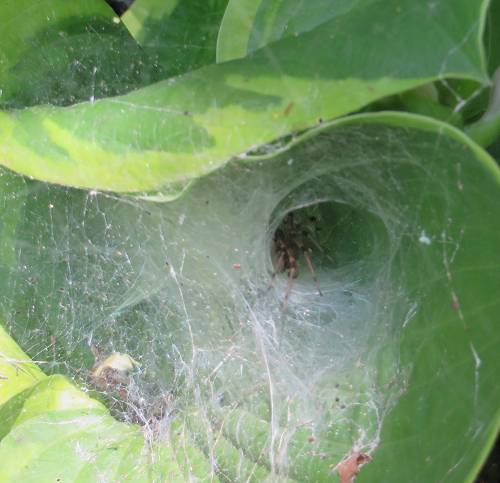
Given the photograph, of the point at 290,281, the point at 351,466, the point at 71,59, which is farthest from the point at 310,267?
the point at 71,59

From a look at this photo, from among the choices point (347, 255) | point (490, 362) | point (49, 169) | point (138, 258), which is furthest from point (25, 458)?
point (490, 362)

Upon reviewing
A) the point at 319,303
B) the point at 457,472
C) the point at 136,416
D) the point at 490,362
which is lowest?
the point at 136,416

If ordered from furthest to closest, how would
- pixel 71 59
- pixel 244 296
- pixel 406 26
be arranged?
pixel 71 59 < pixel 244 296 < pixel 406 26

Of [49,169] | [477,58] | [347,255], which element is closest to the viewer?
[477,58]

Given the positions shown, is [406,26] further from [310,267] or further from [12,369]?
[12,369]

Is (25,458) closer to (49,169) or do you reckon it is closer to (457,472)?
(49,169)

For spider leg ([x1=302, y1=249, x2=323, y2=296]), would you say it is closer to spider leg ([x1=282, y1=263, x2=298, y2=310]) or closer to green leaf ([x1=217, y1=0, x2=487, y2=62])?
spider leg ([x1=282, y1=263, x2=298, y2=310])

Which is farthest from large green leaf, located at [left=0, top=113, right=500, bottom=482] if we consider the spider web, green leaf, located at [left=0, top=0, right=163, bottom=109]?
green leaf, located at [left=0, top=0, right=163, bottom=109]
